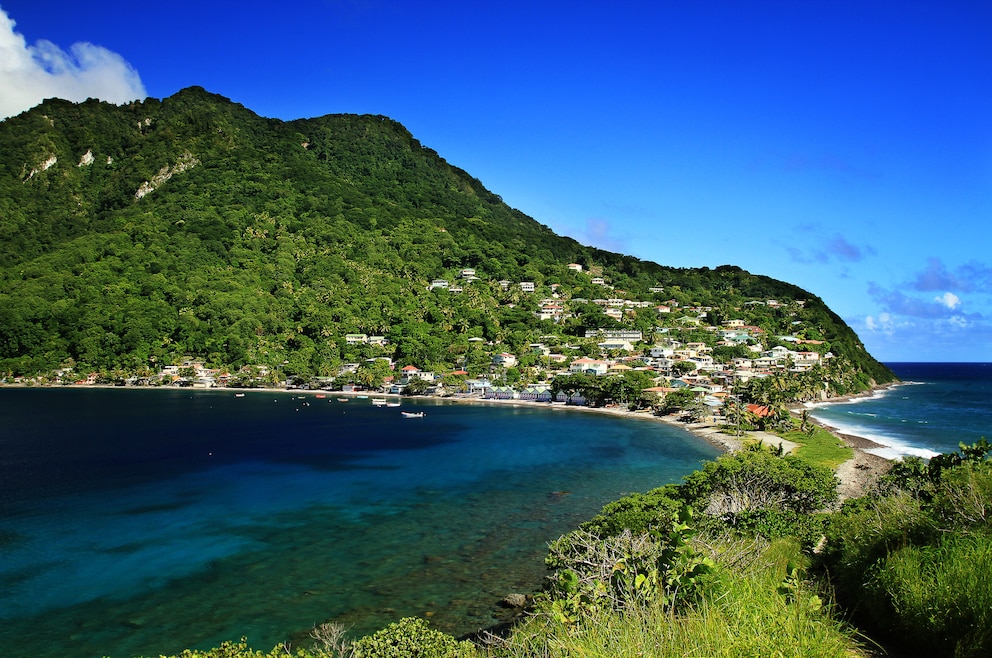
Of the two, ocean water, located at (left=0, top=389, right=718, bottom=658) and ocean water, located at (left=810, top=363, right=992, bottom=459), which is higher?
ocean water, located at (left=810, top=363, right=992, bottom=459)

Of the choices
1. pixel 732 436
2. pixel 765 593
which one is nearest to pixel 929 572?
pixel 765 593

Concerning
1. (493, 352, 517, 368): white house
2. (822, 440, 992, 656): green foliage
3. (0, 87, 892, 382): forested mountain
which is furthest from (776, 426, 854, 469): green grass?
(0, 87, 892, 382): forested mountain

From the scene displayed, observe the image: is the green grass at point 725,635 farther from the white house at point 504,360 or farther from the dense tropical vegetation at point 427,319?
the white house at point 504,360

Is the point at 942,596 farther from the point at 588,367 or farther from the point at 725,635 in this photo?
the point at 588,367

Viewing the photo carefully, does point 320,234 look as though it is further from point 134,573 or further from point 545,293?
point 134,573

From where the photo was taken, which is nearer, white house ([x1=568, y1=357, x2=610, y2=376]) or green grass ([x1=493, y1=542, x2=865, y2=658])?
green grass ([x1=493, y1=542, x2=865, y2=658])

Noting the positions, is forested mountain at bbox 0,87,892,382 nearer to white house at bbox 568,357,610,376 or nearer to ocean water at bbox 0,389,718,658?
white house at bbox 568,357,610,376

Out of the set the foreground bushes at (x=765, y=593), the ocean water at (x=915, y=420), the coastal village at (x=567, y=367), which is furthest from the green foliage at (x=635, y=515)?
the coastal village at (x=567, y=367)
